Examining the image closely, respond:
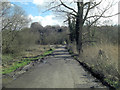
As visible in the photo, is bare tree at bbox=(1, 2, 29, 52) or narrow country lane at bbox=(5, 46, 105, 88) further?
bare tree at bbox=(1, 2, 29, 52)

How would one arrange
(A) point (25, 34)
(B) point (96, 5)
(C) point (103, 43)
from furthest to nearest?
1. (B) point (96, 5)
2. (A) point (25, 34)
3. (C) point (103, 43)

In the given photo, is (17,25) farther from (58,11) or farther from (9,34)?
(58,11)

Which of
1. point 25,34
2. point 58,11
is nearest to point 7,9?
point 25,34

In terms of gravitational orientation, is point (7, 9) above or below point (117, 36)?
above

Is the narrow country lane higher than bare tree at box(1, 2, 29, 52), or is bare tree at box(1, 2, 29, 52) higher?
bare tree at box(1, 2, 29, 52)

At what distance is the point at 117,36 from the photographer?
7.54 metres

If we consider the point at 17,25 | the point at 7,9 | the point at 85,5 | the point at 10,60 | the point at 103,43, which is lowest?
the point at 10,60

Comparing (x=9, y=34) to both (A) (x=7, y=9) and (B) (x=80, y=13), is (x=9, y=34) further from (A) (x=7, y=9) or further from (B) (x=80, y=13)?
(B) (x=80, y=13)

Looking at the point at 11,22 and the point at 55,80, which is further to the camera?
the point at 11,22

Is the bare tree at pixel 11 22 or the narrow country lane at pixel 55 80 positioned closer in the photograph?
the narrow country lane at pixel 55 80

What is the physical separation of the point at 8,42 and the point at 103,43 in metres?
9.49

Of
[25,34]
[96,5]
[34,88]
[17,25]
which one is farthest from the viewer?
[96,5]

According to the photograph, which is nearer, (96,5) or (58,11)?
(96,5)

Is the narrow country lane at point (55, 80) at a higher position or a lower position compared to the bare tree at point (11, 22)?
lower
